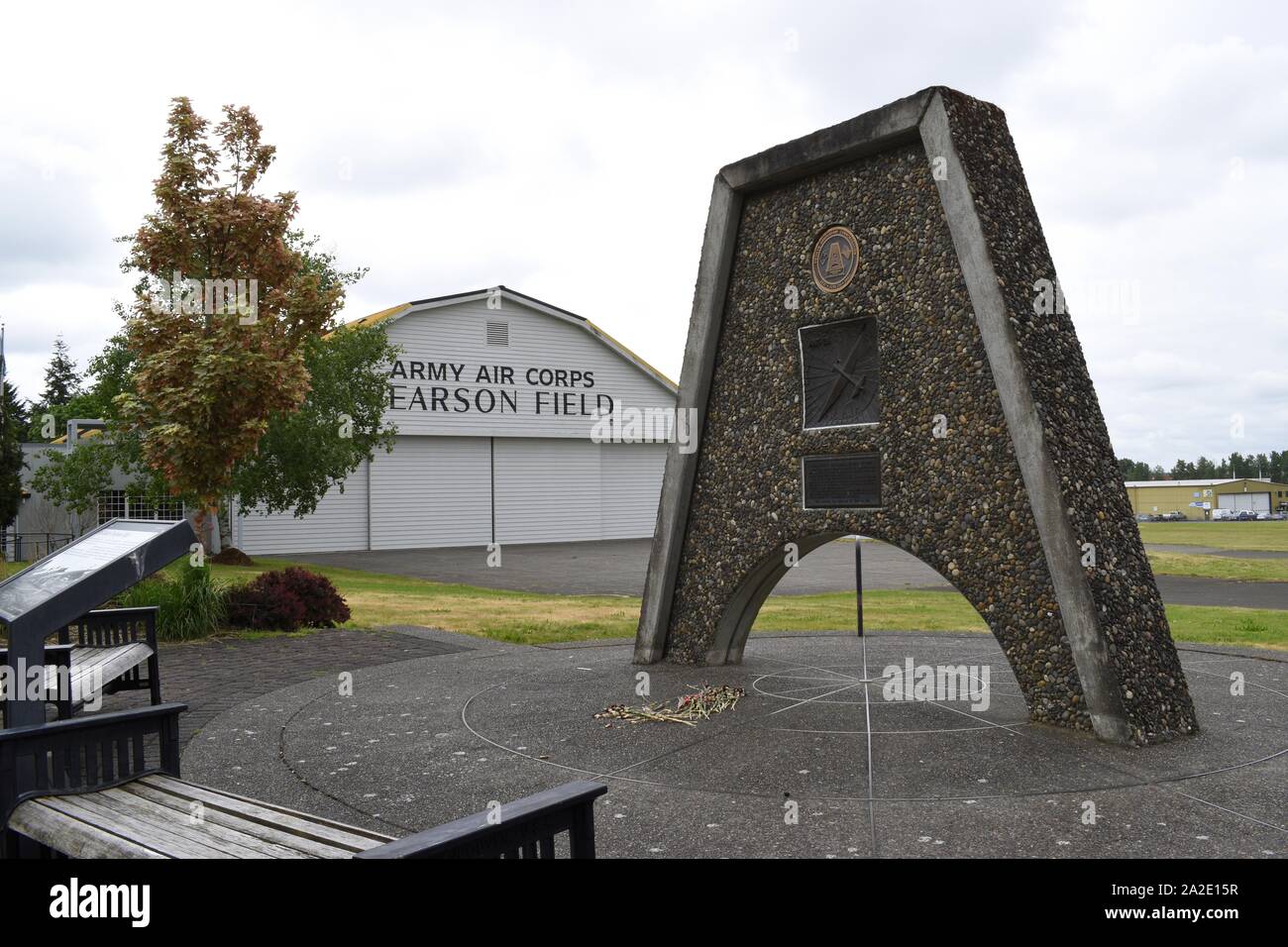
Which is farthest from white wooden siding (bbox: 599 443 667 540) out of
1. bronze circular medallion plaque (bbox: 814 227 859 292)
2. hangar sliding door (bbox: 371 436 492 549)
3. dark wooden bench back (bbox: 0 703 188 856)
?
dark wooden bench back (bbox: 0 703 188 856)

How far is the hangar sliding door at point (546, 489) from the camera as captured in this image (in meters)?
38.8

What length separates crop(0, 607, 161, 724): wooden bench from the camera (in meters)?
7.43

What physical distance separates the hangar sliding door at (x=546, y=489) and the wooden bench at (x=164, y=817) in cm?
3405

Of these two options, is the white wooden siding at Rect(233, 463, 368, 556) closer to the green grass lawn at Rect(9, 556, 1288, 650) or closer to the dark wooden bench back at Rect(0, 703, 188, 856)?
the green grass lawn at Rect(9, 556, 1288, 650)

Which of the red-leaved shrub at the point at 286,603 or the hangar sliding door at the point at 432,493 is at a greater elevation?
the hangar sliding door at the point at 432,493

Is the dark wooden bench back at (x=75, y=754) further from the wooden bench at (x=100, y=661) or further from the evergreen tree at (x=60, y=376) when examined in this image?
the evergreen tree at (x=60, y=376)

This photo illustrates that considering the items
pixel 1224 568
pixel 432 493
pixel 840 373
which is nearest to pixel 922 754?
pixel 840 373

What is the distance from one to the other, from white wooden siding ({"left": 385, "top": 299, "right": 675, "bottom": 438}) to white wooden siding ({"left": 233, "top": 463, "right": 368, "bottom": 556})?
3.00 metres

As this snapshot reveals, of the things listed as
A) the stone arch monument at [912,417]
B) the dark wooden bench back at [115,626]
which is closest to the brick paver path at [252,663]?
the dark wooden bench back at [115,626]

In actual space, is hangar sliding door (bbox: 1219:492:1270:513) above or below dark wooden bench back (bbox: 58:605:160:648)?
below

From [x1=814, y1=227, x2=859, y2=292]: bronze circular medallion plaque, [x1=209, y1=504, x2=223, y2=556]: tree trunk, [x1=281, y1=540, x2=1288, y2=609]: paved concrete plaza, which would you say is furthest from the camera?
[x1=209, y1=504, x2=223, y2=556]: tree trunk

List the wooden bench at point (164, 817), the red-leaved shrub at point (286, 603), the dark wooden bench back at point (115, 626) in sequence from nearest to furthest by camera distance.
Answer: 1. the wooden bench at point (164, 817)
2. the dark wooden bench back at point (115, 626)
3. the red-leaved shrub at point (286, 603)

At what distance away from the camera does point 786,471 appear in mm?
9633
